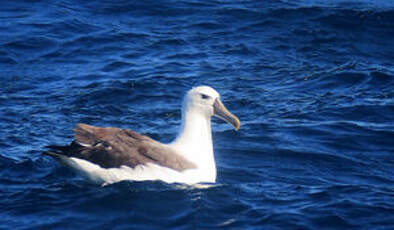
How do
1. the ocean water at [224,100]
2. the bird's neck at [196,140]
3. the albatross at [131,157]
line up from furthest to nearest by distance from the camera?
1. the bird's neck at [196,140]
2. the albatross at [131,157]
3. the ocean water at [224,100]

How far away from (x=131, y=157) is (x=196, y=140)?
1031 millimetres

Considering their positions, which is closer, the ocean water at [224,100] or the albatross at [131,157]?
the ocean water at [224,100]

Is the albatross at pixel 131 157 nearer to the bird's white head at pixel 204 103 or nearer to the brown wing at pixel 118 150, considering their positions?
the brown wing at pixel 118 150

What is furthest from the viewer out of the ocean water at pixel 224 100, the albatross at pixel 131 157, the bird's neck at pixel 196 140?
the bird's neck at pixel 196 140

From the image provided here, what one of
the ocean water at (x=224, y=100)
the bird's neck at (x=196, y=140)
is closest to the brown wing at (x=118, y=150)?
the bird's neck at (x=196, y=140)

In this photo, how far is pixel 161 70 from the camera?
51.9ft

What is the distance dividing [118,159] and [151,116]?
3.68m

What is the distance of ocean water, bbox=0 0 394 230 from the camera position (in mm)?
8734

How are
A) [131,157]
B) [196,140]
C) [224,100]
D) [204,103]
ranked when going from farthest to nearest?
[224,100] → [204,103] → [196,140] → [131,157]

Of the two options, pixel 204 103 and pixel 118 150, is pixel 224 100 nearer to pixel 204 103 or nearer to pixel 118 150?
pixel 204 103

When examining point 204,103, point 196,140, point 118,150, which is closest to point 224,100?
point 204,103

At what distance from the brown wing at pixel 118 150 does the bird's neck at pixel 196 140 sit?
19 centimetres

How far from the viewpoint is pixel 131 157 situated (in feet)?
31.0

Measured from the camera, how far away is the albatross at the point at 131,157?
945 cm
